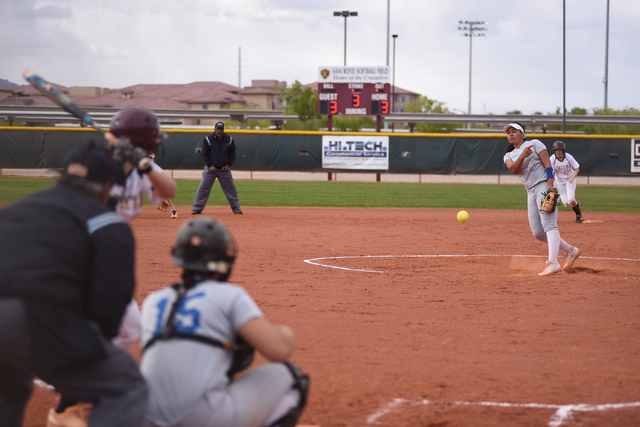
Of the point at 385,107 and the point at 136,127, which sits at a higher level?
the point at 385,107

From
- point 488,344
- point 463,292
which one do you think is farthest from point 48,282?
point 463,292

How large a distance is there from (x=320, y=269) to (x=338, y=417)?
16.1 ft

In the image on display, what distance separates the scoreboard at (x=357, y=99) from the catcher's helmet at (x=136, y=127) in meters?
28.3

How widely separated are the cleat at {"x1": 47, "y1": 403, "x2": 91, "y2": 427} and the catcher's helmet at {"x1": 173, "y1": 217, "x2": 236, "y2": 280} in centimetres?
146

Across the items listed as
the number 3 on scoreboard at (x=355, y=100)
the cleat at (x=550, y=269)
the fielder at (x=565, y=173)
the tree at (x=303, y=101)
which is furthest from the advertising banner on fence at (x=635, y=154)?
the tree at (x=303, y=101)

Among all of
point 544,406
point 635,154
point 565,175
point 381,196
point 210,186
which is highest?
point 635,154

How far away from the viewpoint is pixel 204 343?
2.57 meters

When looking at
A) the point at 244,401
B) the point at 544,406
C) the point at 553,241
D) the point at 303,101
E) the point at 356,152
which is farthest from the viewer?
the point at 303,101

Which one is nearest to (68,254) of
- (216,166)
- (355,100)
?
(216,166)

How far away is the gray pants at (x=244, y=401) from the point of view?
2.58 meters

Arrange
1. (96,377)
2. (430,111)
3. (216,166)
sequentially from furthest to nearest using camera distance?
1. (430,111)
2. (216,166)
3. (96,377)

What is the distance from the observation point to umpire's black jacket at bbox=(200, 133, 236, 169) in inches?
588

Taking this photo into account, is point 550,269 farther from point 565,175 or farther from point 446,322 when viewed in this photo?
point 565,175

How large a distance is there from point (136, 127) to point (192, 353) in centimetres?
185
